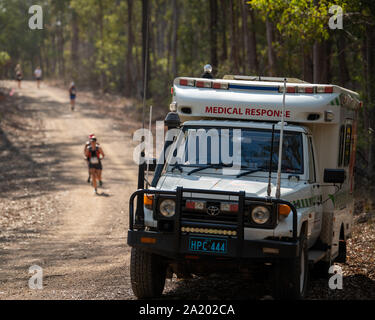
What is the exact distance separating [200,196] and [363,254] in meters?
6.00

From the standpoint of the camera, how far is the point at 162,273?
887 cm

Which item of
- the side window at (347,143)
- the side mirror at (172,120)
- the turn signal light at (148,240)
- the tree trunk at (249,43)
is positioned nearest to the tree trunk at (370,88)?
the side window at (347,143)

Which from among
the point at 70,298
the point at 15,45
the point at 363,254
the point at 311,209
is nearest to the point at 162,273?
the point at 70,298

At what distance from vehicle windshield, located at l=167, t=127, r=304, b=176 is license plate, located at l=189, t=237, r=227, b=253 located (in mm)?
1324

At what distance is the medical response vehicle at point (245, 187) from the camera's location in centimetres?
786

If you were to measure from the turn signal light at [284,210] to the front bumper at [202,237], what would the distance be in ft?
0.30

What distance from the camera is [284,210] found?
25.8 feet

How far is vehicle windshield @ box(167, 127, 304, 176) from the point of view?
356 inches

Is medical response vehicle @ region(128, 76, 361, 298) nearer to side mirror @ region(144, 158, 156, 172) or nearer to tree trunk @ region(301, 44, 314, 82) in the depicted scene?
side mirror @ region(144, 158, 156, 172)

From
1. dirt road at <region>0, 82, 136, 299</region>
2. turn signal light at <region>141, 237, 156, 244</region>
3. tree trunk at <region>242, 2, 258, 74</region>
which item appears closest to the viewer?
turn signal light at <region>141, 237, 156, 244</region>

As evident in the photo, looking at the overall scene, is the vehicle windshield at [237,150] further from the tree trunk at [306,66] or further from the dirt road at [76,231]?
the tree trunk at [306,66]

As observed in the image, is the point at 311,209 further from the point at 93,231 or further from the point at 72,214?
the point at 72,214
